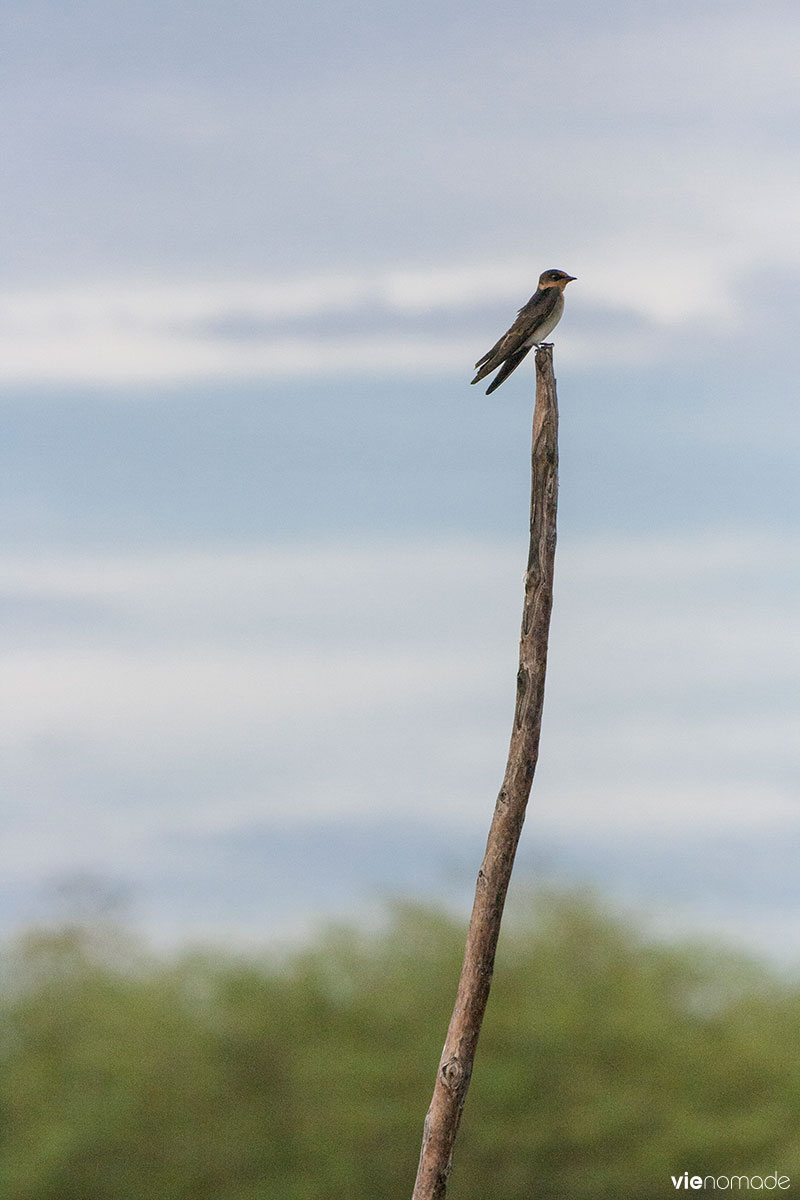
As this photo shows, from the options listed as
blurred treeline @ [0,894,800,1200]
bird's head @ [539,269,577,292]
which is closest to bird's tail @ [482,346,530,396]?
bird's head @ [539,269,577,292]

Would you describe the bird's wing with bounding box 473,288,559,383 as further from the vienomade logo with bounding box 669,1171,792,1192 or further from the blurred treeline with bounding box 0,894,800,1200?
the vienomade logo with bounding box 669,1171,792,1192

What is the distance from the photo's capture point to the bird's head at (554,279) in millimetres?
7191

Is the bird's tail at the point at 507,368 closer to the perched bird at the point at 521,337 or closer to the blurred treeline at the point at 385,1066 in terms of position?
the perched bird at the point at 521,337

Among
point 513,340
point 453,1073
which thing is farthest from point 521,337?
point 453,1073

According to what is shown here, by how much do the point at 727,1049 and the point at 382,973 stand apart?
305cm

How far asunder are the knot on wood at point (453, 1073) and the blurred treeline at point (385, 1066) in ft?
18.3

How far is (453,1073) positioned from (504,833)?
101 cm

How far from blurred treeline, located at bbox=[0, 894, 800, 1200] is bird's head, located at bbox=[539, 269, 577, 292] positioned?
5.99 metres

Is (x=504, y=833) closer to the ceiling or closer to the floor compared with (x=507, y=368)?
closer to the floor

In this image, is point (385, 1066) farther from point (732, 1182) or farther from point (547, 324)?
point (547, 324)

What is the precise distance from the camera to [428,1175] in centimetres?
539

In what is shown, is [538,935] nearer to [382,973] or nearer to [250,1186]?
[382,973]

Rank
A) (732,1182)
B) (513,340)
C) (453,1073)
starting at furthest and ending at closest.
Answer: (732,1182) < (513,340) < (453,1073)

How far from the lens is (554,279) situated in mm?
7215
